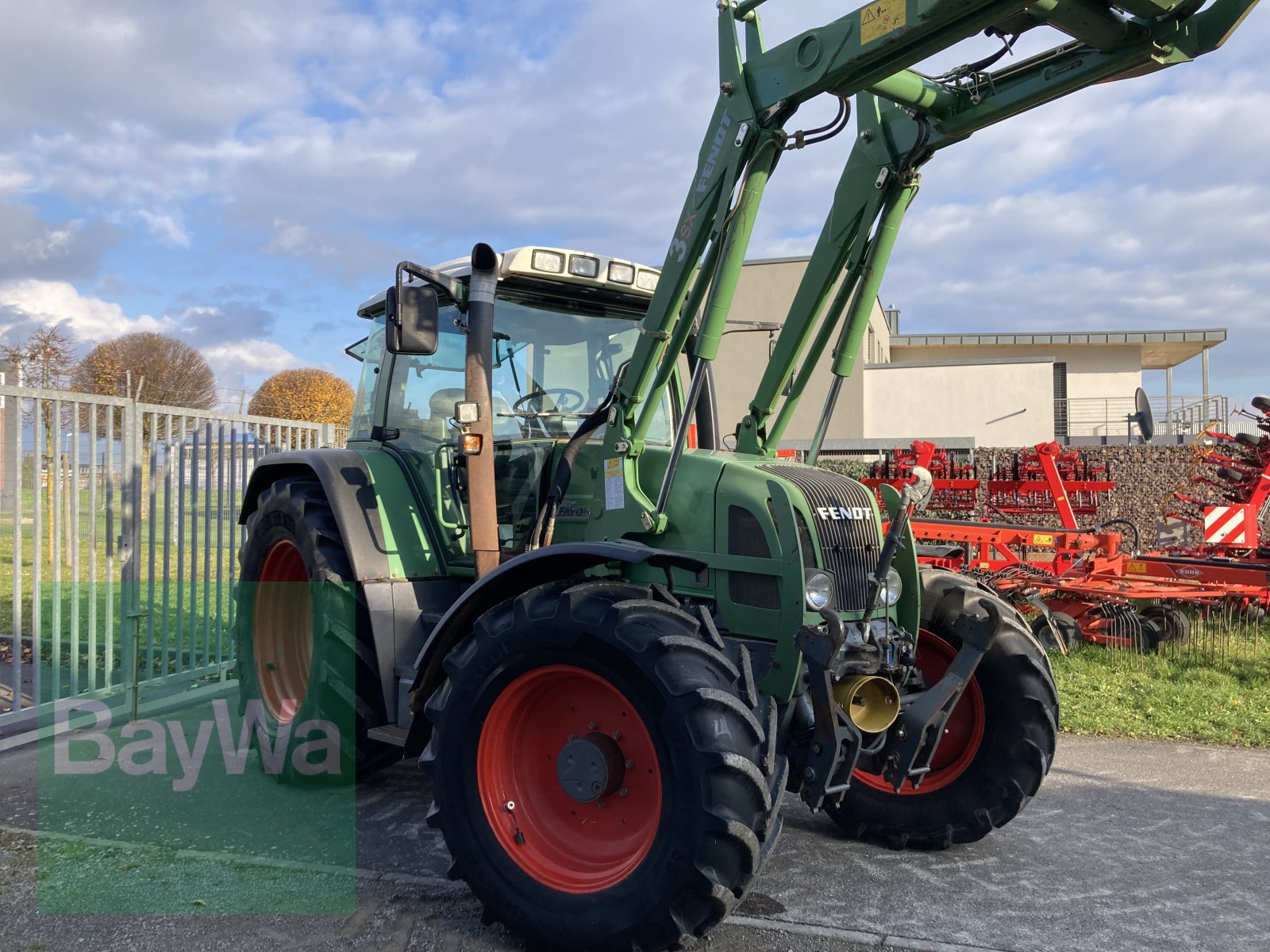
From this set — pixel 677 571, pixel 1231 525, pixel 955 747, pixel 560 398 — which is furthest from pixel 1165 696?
pixel 560 398

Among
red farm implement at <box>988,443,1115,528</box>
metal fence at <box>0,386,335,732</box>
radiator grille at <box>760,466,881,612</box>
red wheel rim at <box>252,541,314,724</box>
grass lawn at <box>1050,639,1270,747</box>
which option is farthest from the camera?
red farm implement at <box>988,443,1115,528</box>

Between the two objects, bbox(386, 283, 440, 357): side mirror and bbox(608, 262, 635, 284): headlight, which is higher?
bbox(608, 262, 635, 284): headlight

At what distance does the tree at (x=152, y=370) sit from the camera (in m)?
24.6

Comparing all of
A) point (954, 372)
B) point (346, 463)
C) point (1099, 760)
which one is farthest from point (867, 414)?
point (346, 463)

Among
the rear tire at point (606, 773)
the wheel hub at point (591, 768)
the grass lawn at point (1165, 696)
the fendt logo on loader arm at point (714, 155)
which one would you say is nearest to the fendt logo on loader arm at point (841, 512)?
the rear tire at point (606, 773)

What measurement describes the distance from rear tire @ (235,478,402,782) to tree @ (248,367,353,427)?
2236 cm

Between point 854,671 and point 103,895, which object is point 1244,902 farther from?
point 103,895

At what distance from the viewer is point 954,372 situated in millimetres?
25578

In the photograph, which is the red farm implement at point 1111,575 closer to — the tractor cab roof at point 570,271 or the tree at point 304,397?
the tractor cab roof at point 570,271

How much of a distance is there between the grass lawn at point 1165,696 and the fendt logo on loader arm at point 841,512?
340 centimetres

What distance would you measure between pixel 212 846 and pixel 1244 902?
4.12 meters

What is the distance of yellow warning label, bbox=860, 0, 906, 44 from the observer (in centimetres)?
321

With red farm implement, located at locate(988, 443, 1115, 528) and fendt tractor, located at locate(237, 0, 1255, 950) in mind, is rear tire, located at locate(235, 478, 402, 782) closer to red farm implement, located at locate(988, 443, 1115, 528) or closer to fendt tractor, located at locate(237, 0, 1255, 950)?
fendt tractor, located at locate(237, 0, 1255, 950)

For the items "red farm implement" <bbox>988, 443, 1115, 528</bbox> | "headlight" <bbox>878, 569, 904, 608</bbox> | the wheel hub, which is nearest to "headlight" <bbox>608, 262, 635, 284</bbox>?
"headlight" <bbox>878, 569, 904, 608</bbox>
